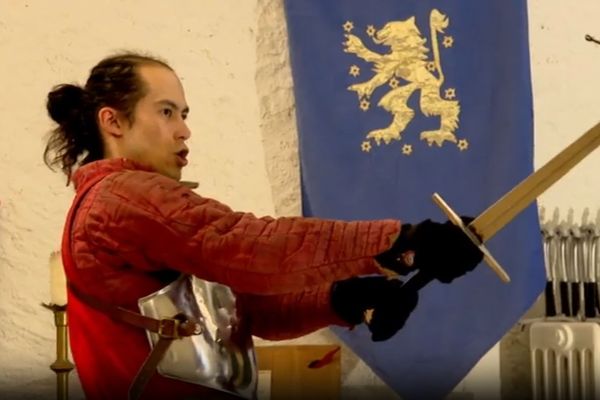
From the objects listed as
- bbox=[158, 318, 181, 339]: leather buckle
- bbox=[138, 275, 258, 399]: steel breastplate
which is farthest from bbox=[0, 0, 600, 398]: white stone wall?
bbox=[158, 318, 181, 339]: leather buckle

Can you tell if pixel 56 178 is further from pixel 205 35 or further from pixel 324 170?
pixel 324 170

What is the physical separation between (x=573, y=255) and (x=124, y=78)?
1.06 m

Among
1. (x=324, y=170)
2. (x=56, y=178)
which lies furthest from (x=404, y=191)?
(x=56, y=178)

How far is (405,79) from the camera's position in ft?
6.83

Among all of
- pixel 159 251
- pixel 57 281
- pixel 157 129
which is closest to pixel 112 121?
pixel 157 129

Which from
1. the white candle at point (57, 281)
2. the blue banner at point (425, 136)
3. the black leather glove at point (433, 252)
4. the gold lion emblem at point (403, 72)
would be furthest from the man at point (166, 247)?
the gold lion emblem at point (403, 72)

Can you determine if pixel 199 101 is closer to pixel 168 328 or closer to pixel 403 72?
pixel 403 72

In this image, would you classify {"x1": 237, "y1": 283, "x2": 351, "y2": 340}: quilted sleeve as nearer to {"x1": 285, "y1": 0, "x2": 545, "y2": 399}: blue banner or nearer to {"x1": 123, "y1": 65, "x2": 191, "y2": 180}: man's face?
{"x1": 123, "y1": 65, "x2": 191, "y2": 180}: man's face

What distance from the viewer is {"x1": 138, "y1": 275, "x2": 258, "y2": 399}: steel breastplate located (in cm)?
121

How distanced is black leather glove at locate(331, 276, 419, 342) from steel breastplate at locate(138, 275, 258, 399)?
5.3 inches

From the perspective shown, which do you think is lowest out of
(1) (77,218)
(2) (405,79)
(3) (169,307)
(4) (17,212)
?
(3) (169,307)

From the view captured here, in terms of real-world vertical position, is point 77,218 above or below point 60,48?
below

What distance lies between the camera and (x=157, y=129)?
1.32 m

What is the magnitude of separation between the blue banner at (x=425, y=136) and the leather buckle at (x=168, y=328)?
82 centimetres
